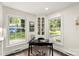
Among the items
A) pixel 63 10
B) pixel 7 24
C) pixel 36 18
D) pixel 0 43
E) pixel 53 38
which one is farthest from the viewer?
pixel 36 18

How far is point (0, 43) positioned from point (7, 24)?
1.05 m

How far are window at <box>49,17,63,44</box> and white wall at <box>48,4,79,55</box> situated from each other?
0.54m

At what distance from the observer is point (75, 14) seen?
11.6 ft

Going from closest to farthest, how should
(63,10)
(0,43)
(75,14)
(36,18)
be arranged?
(0,43) < (75,14) < (63,10) < (36,18)

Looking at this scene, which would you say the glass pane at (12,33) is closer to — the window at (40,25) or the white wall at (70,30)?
the window at (40,25)

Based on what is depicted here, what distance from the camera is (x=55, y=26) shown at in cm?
533

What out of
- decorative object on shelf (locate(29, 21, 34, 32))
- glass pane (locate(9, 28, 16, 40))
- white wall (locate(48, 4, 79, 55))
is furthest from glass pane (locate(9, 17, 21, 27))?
white wall (locate(48, 4, 79, 55))

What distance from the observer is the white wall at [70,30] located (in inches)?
137

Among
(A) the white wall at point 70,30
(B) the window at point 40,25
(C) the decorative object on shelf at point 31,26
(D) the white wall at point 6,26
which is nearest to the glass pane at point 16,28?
(D) the white wall at point 6,26

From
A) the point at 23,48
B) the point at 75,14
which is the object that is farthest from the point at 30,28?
the point at 75,14

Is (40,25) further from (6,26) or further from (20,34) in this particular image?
(6,26)

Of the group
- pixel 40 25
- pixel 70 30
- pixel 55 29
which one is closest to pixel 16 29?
pixel 40 25

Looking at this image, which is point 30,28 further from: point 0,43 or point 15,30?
point 0,43

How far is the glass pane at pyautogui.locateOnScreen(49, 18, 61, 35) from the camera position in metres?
A: 4.94
